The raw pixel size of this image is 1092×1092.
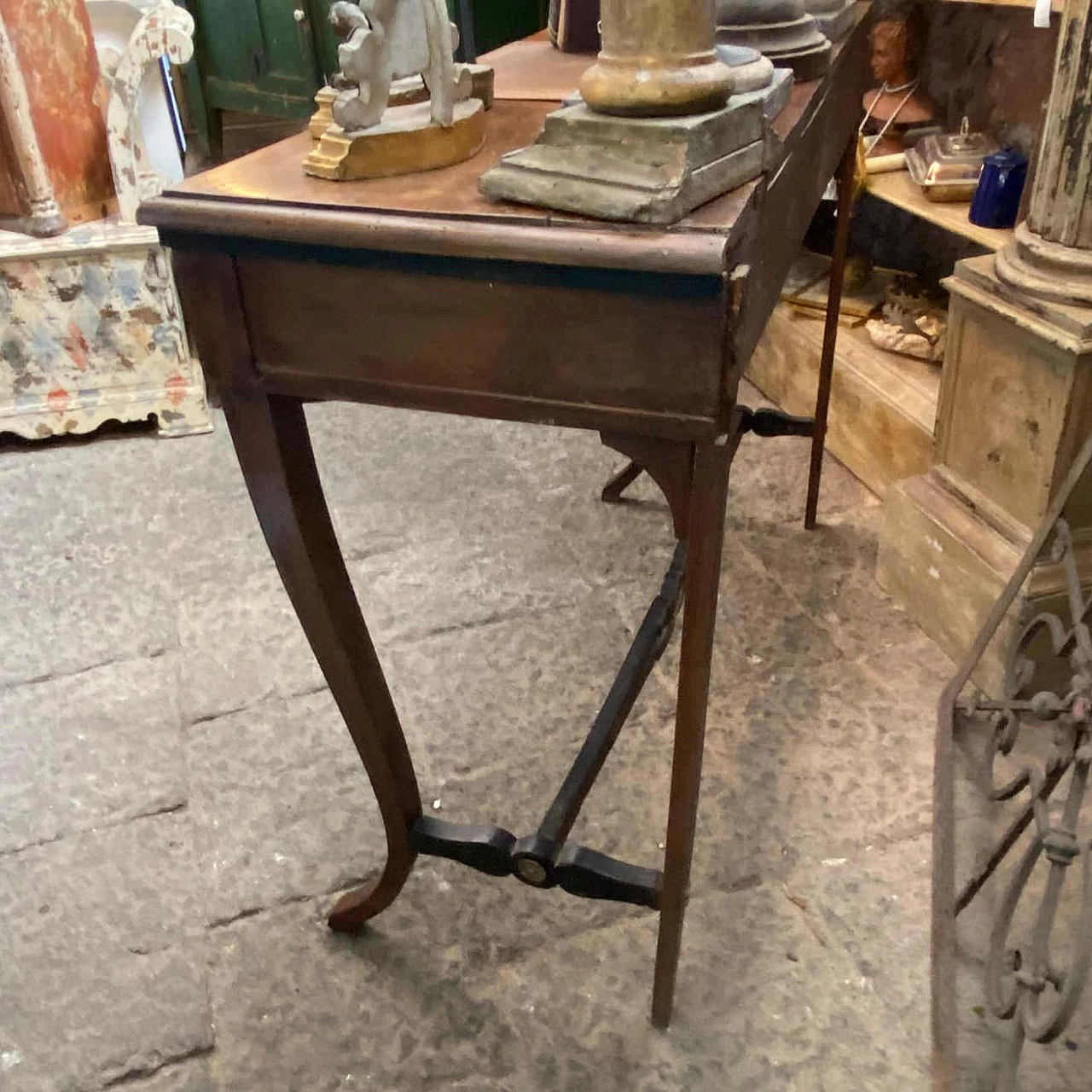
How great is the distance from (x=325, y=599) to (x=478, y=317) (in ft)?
1.30

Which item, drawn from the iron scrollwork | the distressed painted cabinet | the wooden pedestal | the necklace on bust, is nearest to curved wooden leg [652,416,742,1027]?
the iron scrollwork

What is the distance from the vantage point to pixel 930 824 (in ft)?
4.73

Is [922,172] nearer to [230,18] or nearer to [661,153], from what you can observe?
[661,153]

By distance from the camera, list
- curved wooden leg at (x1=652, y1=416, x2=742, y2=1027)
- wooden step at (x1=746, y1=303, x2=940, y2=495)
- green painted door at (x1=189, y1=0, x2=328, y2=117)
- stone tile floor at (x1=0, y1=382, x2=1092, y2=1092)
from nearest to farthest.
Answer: curved wooden leg at (x1=652, y1=416, x2=742, y2=1027) → stone tile floor at (x1=0, y1=382, x2=1092, y2=1092) → wooden step at (x1=746, y1=303, x2=940, y2=495) → green painted door at (x1=189, y1=0, x2=328, y2=117)

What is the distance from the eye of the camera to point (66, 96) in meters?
2.37

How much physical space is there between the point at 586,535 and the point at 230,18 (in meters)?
2.80

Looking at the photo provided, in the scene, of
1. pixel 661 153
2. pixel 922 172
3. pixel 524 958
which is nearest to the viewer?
pixel 661 153

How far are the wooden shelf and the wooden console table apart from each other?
0.93 meters

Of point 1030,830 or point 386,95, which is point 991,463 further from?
point 386,95

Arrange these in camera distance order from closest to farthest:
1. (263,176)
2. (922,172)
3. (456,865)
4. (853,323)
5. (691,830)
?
1. (263,176)
2. (691,830)
3. (456,865)
4. (922,172)
5. (853,323)

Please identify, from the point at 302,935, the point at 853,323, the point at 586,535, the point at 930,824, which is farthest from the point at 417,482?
the point at 930,824

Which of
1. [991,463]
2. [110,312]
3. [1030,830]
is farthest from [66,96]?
[1030,830]

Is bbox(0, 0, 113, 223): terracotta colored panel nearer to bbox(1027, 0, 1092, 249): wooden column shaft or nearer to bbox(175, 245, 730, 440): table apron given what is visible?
bbox(175, 245, 730, 440): table apron

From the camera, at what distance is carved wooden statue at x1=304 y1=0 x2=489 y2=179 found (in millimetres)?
783
